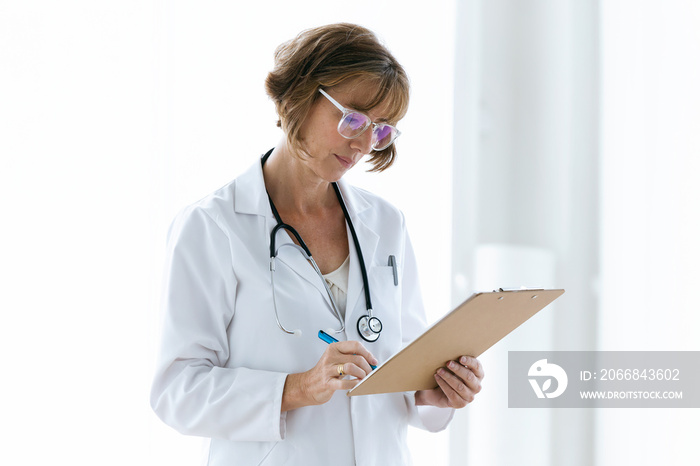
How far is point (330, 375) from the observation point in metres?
1.04

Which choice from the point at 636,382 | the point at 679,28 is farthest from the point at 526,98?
the point at 636,382

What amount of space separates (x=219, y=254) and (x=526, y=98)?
1377 mm

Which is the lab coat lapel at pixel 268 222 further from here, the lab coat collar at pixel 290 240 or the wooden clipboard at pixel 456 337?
the wooden clipboard at pixel 456 337

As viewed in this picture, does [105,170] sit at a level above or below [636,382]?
above

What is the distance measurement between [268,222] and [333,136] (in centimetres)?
22

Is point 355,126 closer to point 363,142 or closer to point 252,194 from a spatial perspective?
point 363,142

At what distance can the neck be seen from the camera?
1340mm

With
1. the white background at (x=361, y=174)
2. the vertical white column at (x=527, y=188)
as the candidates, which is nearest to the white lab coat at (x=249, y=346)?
the white background at (x=361, y=174)

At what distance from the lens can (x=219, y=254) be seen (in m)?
1.21

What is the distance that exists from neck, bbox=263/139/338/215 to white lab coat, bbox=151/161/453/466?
4 centimetres

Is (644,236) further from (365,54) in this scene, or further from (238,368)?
(238,368)

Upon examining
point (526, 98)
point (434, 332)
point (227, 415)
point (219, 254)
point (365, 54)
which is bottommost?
point (227, 415)

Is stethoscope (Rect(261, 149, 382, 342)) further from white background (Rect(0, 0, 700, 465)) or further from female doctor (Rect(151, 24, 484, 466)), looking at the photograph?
white background (Rect(0, 0, 700, 465))

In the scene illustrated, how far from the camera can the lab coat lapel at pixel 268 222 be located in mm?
1259
